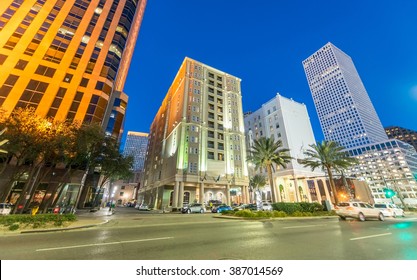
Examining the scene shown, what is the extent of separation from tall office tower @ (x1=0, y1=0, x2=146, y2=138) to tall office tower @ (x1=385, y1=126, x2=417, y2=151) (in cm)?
22759

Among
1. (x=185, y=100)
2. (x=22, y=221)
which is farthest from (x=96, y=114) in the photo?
(x=22, y=221)

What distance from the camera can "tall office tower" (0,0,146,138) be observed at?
32.5 metres

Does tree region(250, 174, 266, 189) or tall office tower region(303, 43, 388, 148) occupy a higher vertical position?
tall office tower region(303, 43, 388, 148)

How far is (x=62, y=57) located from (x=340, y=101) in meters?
197

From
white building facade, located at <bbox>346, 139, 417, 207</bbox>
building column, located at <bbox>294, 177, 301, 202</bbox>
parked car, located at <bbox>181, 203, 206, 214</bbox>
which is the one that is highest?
white building facade, located at <bbox>346, 139, 417, 207</bbox>

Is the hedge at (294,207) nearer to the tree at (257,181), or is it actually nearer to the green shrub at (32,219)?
the green shrub at (32,219)

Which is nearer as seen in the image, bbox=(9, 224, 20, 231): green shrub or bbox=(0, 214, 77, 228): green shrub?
bbox=(9, 224, 20, 231): green shrub

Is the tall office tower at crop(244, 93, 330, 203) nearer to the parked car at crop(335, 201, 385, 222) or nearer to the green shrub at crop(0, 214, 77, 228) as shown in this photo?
the parked car at crop(335, 201, 385, 222)

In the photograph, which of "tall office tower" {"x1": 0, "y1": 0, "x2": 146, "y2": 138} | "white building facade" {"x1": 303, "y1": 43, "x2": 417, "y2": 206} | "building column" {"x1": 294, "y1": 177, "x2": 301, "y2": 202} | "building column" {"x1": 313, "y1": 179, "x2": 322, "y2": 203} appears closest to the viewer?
"tall office tower" {"x1": 0, "y1": 0, "x2": 146, "y2": 138}

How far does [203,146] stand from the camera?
4997 cm

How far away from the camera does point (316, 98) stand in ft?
591

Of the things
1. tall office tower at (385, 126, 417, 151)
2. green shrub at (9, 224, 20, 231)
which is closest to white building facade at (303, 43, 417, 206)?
tall office tower at (385, 126, 417, 151)

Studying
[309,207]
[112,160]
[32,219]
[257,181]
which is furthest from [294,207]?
[257,181]

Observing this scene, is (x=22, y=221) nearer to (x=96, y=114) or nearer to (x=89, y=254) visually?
(x=89, y=254)
